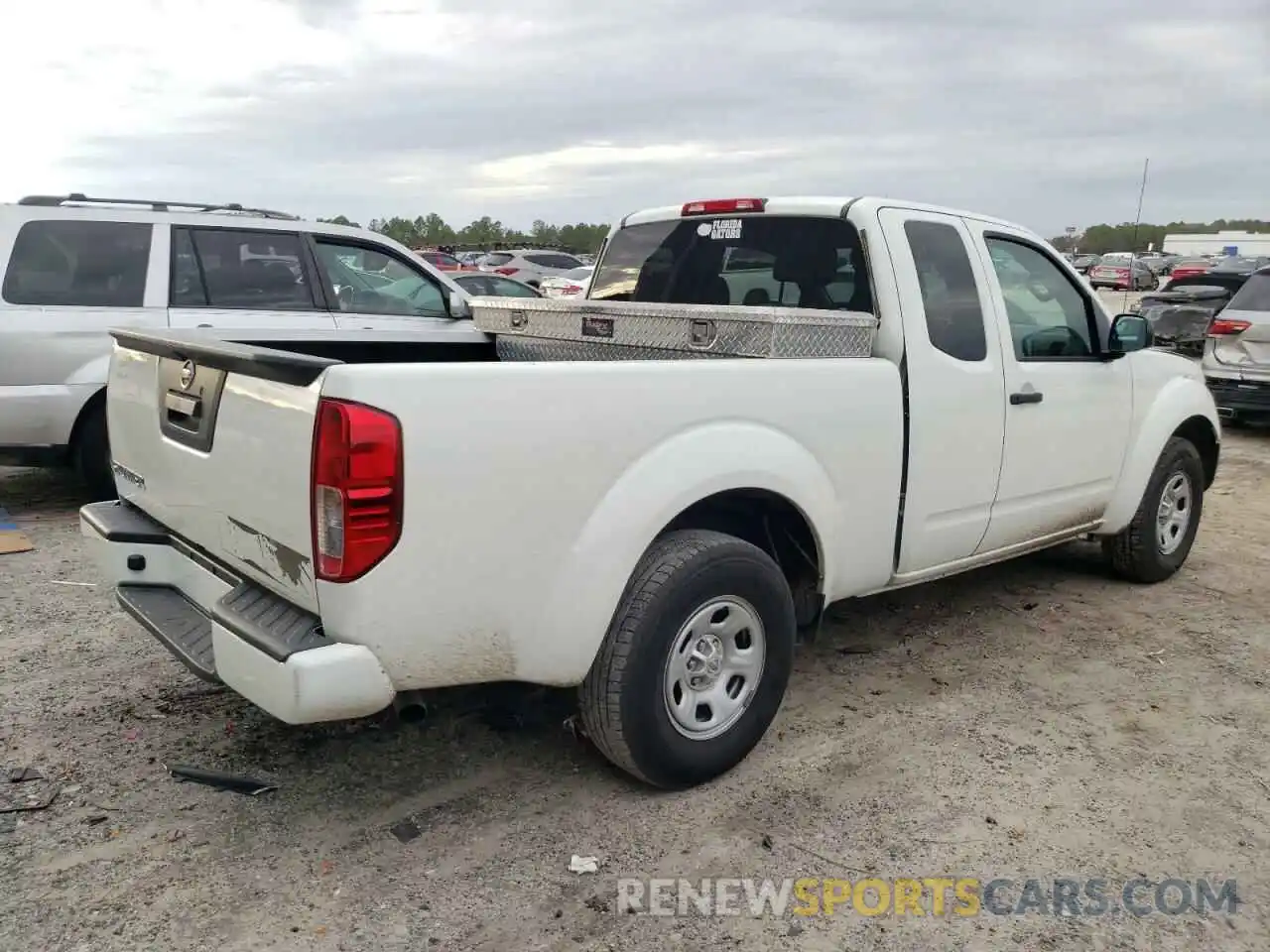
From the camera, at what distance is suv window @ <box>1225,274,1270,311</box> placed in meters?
9.99

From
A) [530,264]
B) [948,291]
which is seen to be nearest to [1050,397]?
[948,291]

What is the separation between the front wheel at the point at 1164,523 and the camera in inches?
208

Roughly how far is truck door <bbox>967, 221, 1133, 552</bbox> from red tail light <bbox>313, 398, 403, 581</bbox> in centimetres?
277

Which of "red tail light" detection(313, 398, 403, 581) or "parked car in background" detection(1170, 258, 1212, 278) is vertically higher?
"parked car in background" detection(1170, 258, 1212, 278)

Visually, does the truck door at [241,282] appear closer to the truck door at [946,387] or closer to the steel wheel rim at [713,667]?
the truck door at [946,387]

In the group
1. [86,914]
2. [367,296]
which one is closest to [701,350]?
[86,914]

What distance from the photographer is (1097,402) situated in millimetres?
4766

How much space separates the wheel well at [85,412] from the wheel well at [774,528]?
4446mm

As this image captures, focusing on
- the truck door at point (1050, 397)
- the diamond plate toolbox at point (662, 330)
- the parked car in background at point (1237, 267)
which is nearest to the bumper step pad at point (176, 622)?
the diamond plate toolbox at point (662, 330)

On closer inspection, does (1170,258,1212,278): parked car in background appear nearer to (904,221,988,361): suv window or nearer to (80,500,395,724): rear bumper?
(904,221,988,361): suv window

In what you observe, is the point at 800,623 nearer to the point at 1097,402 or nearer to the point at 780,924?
the point at 780,924

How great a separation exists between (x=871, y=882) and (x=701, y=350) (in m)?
1.87

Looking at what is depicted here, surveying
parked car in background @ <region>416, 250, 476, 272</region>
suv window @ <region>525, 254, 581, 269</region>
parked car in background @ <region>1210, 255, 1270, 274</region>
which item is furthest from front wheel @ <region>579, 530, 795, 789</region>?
suv window @ <region>525, 254, 581, 269</region>

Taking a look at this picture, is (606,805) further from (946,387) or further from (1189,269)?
(1189,269)
